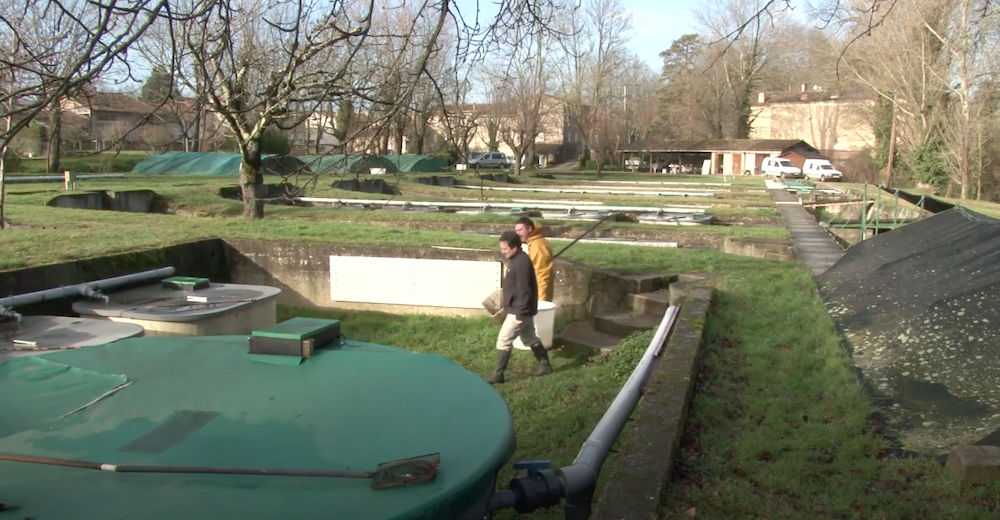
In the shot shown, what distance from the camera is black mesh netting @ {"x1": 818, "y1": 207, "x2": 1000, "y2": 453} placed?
539cm

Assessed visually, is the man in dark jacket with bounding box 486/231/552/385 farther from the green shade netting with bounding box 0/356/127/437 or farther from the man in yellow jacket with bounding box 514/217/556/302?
the green shade netting with bounding box 0/356/127/437

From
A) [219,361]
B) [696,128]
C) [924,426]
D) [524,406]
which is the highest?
[696,128]

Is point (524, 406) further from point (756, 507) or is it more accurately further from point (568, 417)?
point (756, 507)

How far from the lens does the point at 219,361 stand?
4.83 m

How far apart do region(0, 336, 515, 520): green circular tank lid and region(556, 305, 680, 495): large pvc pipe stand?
0.39 metres

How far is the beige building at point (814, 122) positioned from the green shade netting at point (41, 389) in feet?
220

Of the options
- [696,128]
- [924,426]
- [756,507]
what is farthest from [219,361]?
[696,128]

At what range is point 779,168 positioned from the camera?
57812mm

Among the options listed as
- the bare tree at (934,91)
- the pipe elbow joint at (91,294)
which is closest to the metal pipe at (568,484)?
the pipe elbow joint at (91,294)

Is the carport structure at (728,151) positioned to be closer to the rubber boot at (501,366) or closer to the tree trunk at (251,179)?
the tree trunk at (251,179)

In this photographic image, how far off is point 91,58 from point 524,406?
4.98 meters

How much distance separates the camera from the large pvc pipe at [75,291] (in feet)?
26.8

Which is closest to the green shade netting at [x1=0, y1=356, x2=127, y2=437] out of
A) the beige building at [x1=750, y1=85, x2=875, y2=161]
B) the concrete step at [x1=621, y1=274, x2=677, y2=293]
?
the concrete step at [x1=621, y1=274, x2=677, y2=293]

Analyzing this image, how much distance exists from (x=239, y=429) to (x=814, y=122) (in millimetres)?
75554
